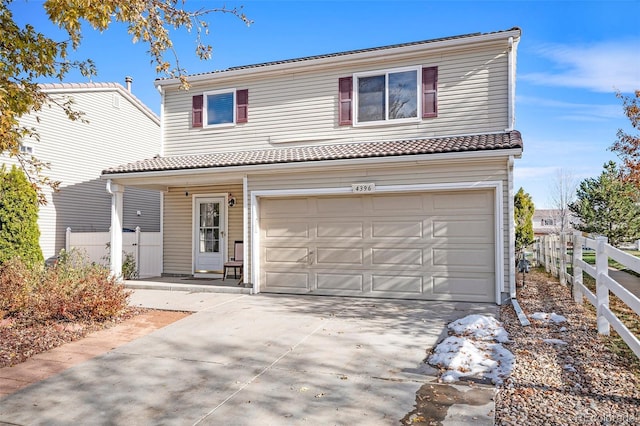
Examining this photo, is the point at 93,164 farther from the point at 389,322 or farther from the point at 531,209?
the point at 531,209

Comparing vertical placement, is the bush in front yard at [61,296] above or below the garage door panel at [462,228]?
below

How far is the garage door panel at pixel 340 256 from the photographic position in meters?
9.49

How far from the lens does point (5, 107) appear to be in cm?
566

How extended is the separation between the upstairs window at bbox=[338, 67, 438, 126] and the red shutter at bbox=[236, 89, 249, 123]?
2.76 meters

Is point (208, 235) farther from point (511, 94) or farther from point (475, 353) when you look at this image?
point (475, 353)

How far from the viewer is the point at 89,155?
49.2 ft

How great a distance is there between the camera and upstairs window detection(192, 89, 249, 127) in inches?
482

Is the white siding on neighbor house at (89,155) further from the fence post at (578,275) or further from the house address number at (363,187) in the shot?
the fence post at (578,275)

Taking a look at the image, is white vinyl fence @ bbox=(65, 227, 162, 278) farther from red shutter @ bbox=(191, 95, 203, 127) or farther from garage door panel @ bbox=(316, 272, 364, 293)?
garage door panel @ bbox=(316, 272, 364, 293)

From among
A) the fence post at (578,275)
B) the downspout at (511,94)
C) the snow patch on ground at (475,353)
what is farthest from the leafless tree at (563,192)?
the snow patch on ground at (475,353)

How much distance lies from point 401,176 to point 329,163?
157cm

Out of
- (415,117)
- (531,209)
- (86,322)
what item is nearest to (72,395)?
(86,322)

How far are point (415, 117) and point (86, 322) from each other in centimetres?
823

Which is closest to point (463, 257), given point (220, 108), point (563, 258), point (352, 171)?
point (352, 171)
